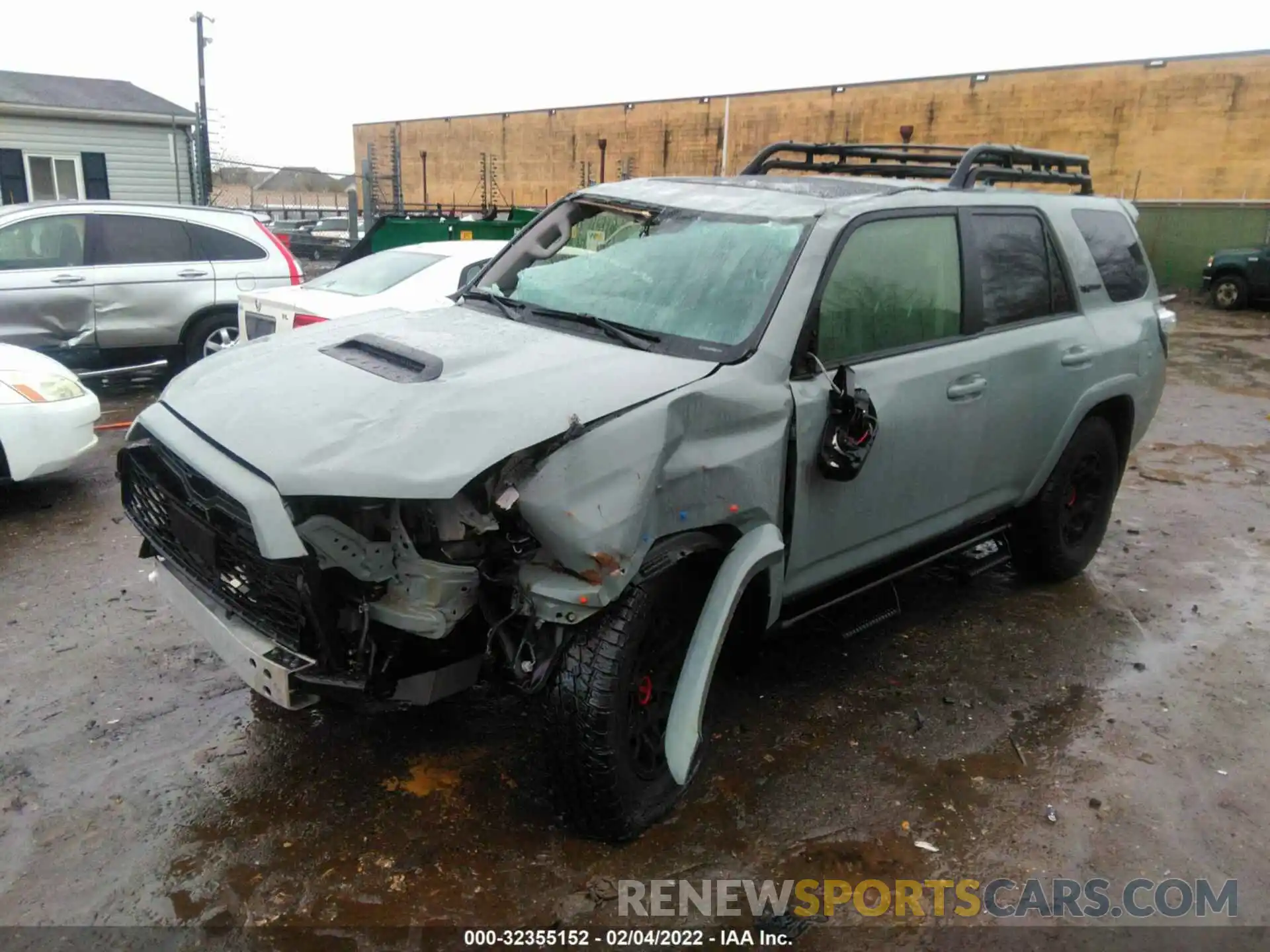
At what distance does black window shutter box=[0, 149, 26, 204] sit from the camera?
18.1 meters

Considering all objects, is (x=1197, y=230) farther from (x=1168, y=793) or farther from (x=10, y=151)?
(x=10, y=151)

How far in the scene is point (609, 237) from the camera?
148 inches

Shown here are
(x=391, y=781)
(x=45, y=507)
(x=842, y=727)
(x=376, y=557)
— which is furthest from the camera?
(x=45, y=507)

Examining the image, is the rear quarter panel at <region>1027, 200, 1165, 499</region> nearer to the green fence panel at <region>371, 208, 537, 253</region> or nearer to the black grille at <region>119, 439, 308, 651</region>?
the black grille at <region>119, 439, 308, 651</region>

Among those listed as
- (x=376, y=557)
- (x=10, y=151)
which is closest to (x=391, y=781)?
(x=376, y=557)

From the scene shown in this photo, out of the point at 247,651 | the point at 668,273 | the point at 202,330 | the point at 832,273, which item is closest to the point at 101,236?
the point at 202,330

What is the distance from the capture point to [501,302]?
372 centimetres

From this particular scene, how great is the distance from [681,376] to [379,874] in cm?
169

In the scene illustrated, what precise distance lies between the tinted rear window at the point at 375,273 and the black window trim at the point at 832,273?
432 cm

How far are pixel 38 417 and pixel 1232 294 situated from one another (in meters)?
20.6

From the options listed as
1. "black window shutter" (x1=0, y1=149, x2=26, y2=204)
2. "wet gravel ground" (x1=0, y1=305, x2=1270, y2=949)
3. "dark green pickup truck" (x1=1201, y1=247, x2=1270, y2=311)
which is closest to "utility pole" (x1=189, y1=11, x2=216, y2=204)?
"black window shutter" (x1=0, y1=149, x2=26, y2=204)

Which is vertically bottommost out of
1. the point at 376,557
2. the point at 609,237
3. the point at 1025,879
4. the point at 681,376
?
the point at 1025,879

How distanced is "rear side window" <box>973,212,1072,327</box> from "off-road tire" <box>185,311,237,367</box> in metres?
7.23

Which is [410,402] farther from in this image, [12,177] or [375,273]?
[12,177]
